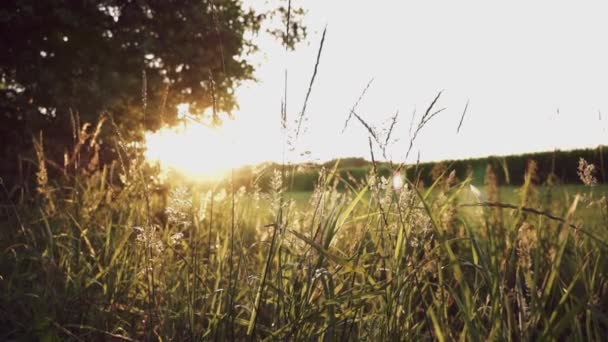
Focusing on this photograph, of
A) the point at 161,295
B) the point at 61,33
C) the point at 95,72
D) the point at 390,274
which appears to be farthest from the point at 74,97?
the point at 390,274

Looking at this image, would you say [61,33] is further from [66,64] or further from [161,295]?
[161,295]

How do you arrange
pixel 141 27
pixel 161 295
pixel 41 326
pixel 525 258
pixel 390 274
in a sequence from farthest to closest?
1. pixel 141 27
2. pixel 161 295
3. pixel 41 326
4. pixel 390 274
5. pixel 525 258

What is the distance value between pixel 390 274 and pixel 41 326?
1.35 meters

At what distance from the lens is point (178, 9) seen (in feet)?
34.6

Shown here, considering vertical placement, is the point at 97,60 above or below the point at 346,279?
above

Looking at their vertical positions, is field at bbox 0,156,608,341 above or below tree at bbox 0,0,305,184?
below

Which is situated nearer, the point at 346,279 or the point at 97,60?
the point at 346,279

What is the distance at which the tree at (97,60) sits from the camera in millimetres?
9211

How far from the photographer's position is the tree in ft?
30.2

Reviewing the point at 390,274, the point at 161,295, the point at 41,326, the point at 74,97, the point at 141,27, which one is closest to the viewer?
the point at 390,274

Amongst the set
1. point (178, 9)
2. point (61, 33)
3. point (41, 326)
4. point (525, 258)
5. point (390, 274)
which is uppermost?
point (178, 9)

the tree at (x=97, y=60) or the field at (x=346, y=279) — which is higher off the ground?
the tree at (x=97, y=60)

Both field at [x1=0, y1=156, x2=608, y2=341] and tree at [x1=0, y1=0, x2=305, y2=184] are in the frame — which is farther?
tree at [x1=0, y1=0, x2=305, y2=184]

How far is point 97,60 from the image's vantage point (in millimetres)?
9984
